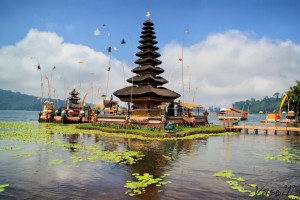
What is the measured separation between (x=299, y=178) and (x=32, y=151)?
51.2ft

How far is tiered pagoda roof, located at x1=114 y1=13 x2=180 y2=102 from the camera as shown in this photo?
37469 millimetres

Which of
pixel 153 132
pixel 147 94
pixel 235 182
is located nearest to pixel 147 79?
pixel 147 94

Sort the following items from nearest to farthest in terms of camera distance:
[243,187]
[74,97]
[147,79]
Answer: [243,187] → [147,79] → [74,97]

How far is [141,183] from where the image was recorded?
10172mm

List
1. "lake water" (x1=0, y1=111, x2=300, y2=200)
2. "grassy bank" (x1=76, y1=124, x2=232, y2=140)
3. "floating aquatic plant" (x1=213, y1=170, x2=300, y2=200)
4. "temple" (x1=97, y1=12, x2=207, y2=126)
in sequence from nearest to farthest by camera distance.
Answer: "lake water" (x1=0, y1=111, x2=300, y2=200) → "floating aquatic plant" (x1=213, y1=170, x2=300, y2=200) → "grassy bank" (x1=76, y1=124, x2=232, y2=140) → "temple" (x1=97, y1=12, x2=207, y2=126)

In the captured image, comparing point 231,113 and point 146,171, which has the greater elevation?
point 231,113

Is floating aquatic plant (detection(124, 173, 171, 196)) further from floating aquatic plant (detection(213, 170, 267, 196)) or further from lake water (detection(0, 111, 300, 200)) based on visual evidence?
floating aquatic plant (detection(213, 170, 267, 196))

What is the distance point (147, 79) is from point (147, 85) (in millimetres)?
1028

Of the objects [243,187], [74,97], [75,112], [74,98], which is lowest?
[243,187]

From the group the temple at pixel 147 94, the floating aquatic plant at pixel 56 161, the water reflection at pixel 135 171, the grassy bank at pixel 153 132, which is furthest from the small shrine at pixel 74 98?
the floating aquatic plant at pixel 56 161

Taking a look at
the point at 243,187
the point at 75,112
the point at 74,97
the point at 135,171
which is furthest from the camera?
the point at 74,97

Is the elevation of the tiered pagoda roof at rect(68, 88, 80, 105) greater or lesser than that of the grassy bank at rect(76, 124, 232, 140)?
greater

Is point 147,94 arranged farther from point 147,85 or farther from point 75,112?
point 75,112

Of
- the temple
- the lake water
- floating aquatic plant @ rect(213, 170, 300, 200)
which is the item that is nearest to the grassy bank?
the temple
